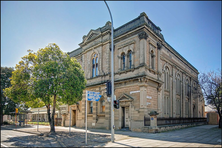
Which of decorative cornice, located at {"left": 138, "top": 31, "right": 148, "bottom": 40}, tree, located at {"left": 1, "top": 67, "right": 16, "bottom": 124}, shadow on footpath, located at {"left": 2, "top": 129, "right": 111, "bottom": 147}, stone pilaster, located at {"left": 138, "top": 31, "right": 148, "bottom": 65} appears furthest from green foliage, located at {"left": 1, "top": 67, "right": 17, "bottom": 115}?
decorative cornice, located at {"left": 138, "top": 31, "right": 148, "bottom": 40}

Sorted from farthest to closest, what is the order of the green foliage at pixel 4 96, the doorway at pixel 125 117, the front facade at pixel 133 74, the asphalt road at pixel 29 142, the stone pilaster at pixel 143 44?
the green foliage at pixel 4 96 < the doorway at pixel 125 117 < the stone pilaster at pixel 143 44 < the front facade at pixel 133 74 < the asphalt road at pixel 29 142

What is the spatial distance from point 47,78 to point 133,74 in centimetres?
917

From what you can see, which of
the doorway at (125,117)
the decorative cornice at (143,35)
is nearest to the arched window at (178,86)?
Answer: the doorway at (125,117)

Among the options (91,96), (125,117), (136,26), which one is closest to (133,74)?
(125,117)

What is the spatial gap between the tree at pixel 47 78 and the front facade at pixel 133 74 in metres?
5.35

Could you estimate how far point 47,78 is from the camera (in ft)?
55.2

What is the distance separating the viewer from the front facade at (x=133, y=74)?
19.5m

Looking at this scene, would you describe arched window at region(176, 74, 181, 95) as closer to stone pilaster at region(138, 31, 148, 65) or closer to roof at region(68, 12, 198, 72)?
roof at region(68, 12, 198, 72)

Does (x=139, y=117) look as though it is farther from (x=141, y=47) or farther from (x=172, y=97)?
(x=172, y=97)

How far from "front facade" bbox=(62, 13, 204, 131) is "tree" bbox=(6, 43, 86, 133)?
5352mm

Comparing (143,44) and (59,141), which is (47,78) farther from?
(143,44)

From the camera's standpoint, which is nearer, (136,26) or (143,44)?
(143,44)

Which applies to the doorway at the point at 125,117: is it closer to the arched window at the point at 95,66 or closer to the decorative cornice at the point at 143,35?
the arched window at the point at 95,66

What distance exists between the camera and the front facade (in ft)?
63.8
